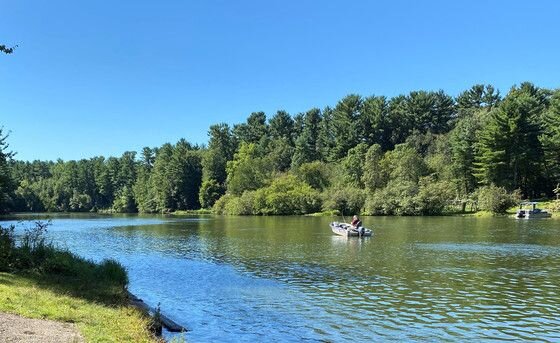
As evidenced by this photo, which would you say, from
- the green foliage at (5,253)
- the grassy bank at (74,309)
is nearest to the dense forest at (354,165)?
the green foliage at (5,253)

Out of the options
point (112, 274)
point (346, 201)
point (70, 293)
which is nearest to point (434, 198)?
point (346, 201)

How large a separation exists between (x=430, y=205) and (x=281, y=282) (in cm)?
7015

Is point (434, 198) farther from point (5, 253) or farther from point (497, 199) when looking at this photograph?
point (5, 253)

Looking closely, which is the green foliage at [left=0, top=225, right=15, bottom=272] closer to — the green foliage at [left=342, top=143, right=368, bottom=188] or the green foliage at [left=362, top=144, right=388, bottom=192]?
the green foliage at [left=362, top=144, right=388, bottom=192]

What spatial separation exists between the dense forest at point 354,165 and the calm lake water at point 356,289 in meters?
11.0

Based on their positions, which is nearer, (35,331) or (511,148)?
(35,331)

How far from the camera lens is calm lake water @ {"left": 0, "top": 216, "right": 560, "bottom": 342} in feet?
49.7

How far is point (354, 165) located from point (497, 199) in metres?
36.6

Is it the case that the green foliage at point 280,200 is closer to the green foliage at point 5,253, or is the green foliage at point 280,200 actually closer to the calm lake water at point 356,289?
the calm lake water at point 356,289

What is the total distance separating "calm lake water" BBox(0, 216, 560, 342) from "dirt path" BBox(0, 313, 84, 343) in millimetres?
4370

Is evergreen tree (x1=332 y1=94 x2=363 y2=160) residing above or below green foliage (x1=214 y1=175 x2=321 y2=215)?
above

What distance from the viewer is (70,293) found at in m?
14.6

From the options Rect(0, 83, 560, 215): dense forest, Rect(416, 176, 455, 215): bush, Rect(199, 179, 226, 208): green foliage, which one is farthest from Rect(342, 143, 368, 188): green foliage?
Rect(199, 179, 226, 208): green foliage

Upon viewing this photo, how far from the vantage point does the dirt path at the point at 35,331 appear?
955 cm
